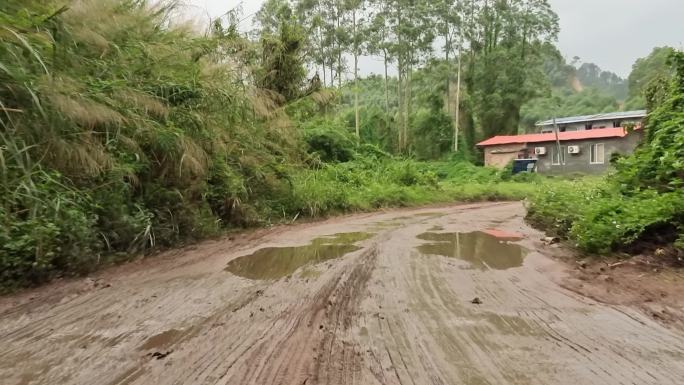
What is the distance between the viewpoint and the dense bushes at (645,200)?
17.8 ft

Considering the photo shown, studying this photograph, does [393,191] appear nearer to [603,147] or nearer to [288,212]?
[288,212]

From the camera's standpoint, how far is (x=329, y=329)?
349 centimetres

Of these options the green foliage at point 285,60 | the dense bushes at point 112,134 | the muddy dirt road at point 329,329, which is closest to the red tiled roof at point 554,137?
the green foliage at point 285,60

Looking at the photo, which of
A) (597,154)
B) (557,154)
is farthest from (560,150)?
(597,154)

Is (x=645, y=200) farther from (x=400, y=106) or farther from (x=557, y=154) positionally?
(x=557, y=154)

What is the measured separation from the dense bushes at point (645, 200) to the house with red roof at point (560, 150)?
2791 centimetres

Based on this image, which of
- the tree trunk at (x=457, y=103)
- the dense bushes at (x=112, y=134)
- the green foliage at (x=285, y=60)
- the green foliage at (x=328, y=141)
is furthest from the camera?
→ the tree trunk at (x=457, y=103)

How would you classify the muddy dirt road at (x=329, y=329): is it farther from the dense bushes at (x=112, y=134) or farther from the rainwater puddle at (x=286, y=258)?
the dense bushes at (x=112, y=134)

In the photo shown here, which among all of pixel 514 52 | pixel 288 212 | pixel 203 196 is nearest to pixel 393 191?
pixel 288 212

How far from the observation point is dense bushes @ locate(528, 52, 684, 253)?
543 centimetres

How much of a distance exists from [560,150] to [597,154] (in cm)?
259

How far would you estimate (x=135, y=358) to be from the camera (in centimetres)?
297

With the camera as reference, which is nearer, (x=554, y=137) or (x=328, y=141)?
(x=328, y=141)

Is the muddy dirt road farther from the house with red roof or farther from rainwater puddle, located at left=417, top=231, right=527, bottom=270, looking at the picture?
the house with red roof
